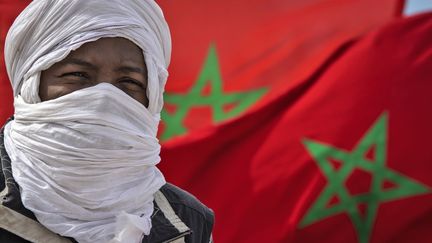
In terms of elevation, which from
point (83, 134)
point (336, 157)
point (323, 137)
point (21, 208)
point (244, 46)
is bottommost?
point (336, 157)

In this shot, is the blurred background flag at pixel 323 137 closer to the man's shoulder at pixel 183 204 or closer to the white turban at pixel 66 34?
the man's shoulder at pixel 183 204

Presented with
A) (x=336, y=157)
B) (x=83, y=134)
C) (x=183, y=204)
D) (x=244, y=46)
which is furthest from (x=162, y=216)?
(x=244, y=46)

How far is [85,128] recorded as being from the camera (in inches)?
88.7

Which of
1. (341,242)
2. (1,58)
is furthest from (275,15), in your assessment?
(1,58)

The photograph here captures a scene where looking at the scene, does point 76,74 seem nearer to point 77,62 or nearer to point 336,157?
point 77,62

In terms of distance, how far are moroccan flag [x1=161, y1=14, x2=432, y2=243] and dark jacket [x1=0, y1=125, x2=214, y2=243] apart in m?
2.73

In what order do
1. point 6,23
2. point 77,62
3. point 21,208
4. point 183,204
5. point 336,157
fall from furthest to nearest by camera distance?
point 336,157
point 6,23
point 183,204
point 77,62
point 21,208

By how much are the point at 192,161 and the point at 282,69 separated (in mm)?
990

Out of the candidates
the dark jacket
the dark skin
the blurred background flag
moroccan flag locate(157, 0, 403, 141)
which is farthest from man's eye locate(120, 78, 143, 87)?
moroccan flag locate(157, 0, 403, 141)

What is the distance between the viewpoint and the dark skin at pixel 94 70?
2324 mm

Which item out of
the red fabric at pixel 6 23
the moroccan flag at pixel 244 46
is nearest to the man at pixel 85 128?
the red fabric at pixel 6 23

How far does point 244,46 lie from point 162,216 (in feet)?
12.9

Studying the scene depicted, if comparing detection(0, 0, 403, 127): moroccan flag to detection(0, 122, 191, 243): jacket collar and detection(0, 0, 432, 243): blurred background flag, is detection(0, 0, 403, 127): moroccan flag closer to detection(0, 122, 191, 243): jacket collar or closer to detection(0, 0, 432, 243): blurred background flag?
detection(0, 0, 432, 243): blurred background flag

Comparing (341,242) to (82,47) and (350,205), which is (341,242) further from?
(82,47)
